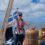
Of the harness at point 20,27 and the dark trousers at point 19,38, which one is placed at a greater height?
the harness at point 20,27

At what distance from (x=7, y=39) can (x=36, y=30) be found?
13.2 inches

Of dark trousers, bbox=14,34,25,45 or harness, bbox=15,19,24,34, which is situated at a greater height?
harness, bbox=15,19,24,34

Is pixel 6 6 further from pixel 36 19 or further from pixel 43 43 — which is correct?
pixel 43 43

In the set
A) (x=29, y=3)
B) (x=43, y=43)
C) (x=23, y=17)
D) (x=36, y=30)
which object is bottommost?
(x=43, y=43)

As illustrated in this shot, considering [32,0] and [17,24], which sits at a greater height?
[32,0]

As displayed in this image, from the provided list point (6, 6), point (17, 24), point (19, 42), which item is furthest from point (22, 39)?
point (6, 6)

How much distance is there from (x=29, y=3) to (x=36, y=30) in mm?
309

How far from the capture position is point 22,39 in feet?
6.97

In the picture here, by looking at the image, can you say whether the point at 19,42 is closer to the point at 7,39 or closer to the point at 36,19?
the point at 7,39

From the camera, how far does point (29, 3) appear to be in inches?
84.0

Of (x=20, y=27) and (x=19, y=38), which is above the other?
(x=20, y=27)

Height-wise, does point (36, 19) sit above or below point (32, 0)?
below

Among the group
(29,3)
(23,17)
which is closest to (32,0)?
(29,3)

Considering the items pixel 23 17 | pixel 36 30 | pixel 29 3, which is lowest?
pixel 36 30
